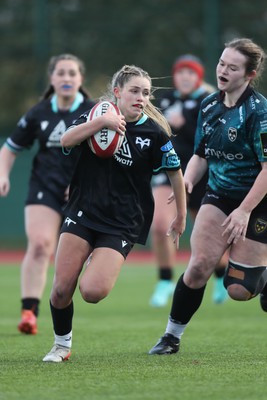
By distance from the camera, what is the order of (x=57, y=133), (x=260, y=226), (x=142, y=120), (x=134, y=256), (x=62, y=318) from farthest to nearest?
1. (x=134, y=256)
2. (x=57, y=133)
3. (x=260, y=226)
4. (x=142, y=120)
5. (x=62, y=318)

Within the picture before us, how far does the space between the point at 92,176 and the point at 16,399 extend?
177cm

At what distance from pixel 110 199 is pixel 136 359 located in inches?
40.4

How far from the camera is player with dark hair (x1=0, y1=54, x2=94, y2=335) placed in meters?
8.16

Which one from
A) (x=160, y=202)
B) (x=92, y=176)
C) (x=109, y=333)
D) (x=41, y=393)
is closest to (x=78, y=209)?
(x=92, y=176)

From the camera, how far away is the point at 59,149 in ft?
27.3

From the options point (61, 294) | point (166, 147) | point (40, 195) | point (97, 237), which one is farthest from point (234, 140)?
point (40, 195)

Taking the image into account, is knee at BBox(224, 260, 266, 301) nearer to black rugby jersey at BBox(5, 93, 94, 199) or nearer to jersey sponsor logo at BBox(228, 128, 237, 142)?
jersey sponsor logo at BBox(228, 128, 237, 142)

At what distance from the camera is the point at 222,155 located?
6211mm

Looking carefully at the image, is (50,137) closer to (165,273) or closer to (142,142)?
(142,142)

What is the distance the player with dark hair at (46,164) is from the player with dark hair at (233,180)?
2.11 metres

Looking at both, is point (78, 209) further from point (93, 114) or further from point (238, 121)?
point (238, 121)

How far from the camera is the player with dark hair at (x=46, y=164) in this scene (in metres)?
8.16

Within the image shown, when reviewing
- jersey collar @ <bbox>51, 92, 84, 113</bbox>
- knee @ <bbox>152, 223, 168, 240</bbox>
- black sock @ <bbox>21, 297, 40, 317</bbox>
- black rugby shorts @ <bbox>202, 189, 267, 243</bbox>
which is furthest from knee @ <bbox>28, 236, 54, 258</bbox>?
knee @ <bbox>152, 223, 168, 240</bbox>

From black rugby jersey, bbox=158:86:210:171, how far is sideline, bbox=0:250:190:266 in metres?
6.90
